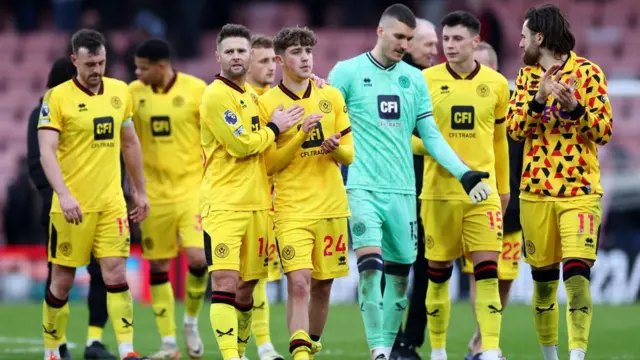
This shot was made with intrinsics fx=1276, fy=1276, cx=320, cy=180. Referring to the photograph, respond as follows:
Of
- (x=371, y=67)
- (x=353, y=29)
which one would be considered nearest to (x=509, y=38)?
(x=353, y=29)

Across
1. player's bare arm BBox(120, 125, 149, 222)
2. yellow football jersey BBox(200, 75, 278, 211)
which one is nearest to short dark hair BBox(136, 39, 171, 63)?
player's bare arm BBox(120, 125, 149, 222)

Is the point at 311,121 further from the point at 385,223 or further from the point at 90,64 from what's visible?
the point at 90,64

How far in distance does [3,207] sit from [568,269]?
13.4m

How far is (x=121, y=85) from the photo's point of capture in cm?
1032

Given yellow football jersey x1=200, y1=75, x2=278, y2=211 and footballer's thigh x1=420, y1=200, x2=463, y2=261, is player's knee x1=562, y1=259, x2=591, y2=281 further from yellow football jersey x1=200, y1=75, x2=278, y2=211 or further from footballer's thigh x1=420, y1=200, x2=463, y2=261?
yellow football jersey x1=200, y1=75, x2=278, y2=211

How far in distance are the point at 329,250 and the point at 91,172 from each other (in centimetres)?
218

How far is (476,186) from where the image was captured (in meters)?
9.00

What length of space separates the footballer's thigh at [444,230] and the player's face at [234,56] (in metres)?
1.99

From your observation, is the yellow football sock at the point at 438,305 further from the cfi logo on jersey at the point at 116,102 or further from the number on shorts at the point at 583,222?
the cfi logo on jersey at the point at 116,102

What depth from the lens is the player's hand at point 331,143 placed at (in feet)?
28.9

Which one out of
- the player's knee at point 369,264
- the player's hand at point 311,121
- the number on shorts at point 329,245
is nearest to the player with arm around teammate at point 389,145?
the player's knee at point 369,264

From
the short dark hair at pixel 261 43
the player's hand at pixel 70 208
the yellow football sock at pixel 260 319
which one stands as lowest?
the yellow football sock at pixel 260 319

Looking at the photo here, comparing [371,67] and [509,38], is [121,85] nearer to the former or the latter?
[371,67]

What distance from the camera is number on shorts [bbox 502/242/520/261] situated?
11.1 m
